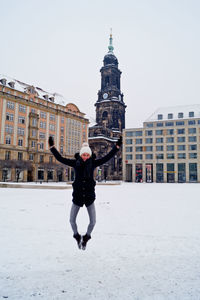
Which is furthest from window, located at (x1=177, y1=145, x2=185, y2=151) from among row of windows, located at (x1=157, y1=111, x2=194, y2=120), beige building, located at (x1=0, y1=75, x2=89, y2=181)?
beige building, located at (x1=0, y1=75, x2=89, y2=181)

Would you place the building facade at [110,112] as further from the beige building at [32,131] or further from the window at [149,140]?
the beige building at [32,131]

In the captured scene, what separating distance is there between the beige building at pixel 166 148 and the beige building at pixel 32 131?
21.0 m

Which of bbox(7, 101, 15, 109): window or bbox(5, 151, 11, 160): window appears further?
bbox(7, 101, 15, 109): window

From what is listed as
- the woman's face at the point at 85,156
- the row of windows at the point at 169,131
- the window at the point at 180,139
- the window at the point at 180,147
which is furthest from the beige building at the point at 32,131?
the woman's face at the point at 85,156

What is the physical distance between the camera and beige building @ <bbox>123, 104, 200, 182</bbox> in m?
71.7

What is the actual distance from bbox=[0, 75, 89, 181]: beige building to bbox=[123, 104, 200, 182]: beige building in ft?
68.9

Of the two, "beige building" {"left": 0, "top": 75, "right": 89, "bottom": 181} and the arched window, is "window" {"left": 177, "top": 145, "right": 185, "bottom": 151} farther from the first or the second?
the arched window

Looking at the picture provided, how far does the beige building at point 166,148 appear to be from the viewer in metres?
71.7

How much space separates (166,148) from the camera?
74.8 metres

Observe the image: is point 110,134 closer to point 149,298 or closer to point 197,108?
point 197,108

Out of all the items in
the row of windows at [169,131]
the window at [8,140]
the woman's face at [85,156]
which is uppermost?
the row of windows at [169,131]

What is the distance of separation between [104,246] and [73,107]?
64.7 m

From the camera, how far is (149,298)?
A: 3.73 m

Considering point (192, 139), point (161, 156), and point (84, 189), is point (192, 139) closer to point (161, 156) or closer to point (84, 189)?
point (161, 156)
